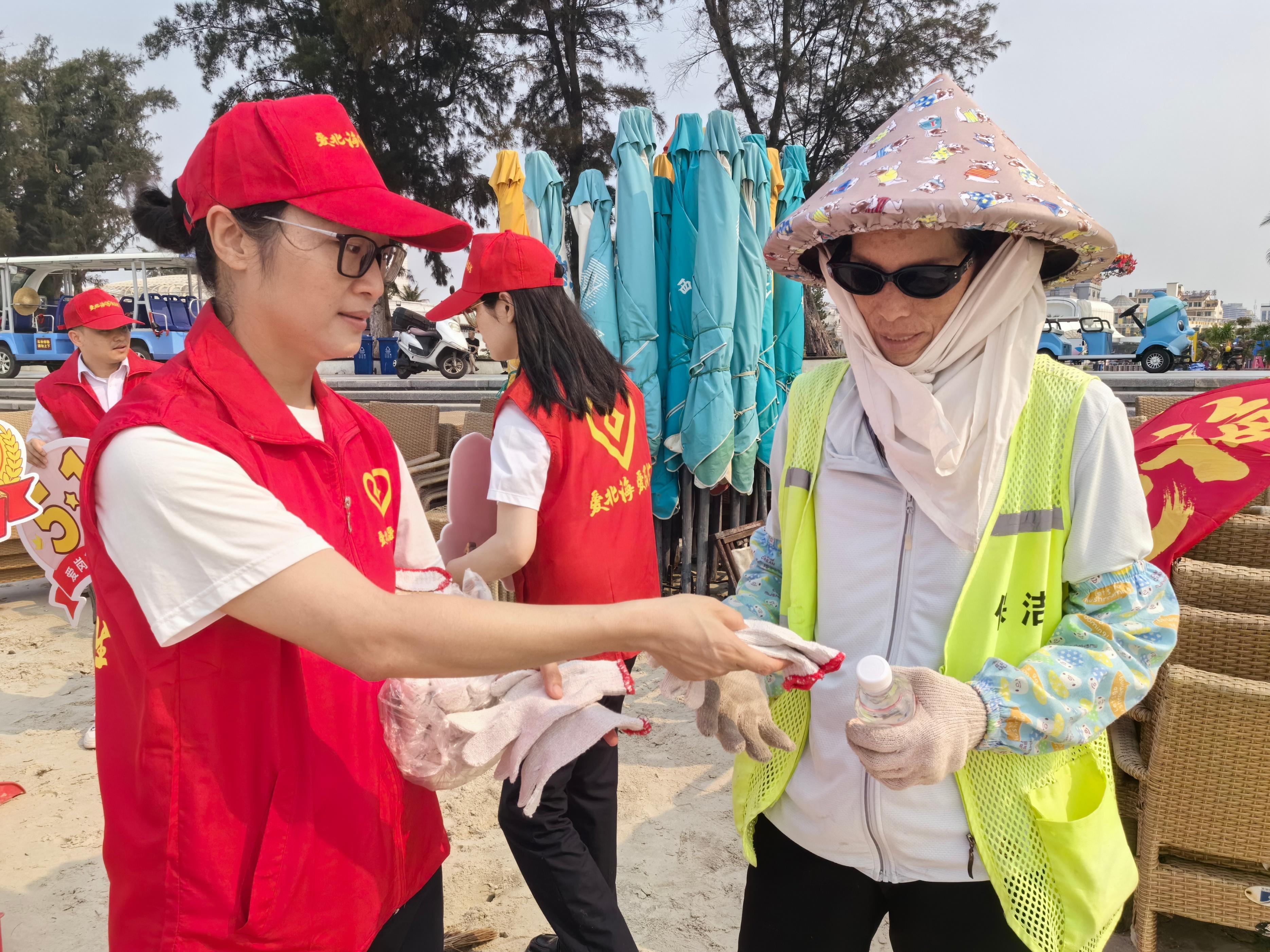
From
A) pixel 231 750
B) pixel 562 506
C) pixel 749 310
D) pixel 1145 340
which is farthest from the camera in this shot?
pixel 1145 340

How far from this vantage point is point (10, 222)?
1155 inches

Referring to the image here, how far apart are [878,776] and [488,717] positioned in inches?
30.0

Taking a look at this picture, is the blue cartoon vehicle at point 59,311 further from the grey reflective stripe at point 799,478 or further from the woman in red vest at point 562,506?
the grey reflective stripe at point 799,478

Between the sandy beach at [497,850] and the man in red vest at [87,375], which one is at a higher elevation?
the man in red vest at [87,375]

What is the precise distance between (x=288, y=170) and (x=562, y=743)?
1160 mm

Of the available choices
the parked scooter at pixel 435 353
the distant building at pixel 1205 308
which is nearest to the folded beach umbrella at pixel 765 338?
the parked scooter at pixel 435 353

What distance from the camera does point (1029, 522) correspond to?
1.29 metres

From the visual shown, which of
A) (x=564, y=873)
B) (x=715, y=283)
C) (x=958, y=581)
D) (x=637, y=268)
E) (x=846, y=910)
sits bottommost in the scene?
(x=564, y=873)

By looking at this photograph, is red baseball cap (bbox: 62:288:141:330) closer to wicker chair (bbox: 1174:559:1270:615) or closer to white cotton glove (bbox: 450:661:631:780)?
white cotton glove (bbox: 450:661:631:780)

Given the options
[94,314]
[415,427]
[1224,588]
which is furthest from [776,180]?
[94,314]

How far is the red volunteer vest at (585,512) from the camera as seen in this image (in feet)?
7.37

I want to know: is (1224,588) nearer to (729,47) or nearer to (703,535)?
(703,535)

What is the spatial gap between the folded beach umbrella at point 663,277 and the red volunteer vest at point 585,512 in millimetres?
2513

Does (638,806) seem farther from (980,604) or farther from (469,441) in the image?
(980,604)
